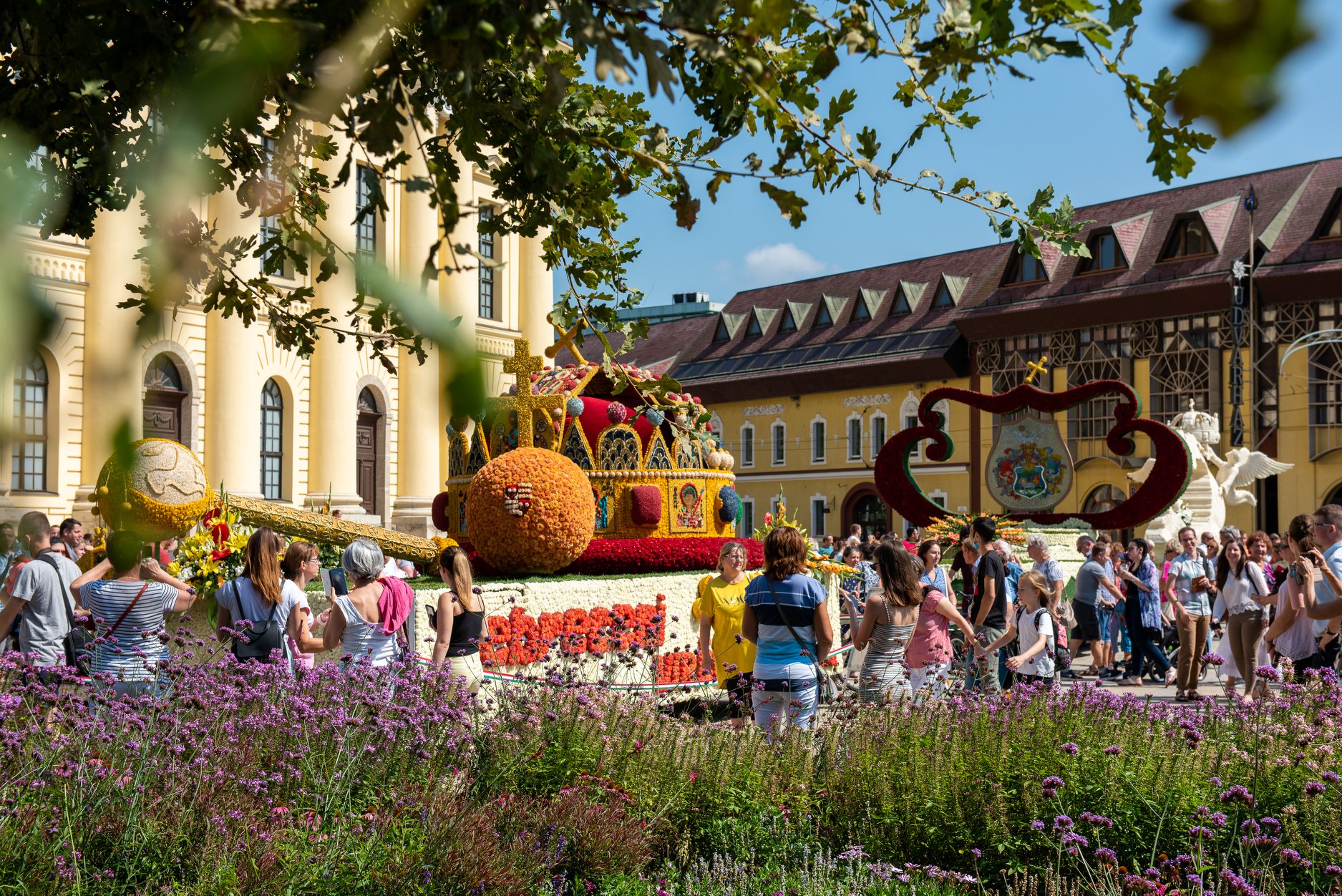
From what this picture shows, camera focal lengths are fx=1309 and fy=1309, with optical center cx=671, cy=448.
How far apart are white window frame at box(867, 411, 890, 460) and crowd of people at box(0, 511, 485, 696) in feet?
130

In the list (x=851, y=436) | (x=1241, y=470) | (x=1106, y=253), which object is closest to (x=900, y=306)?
(x=851, y=436)

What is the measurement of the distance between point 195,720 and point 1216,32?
5.22 metres

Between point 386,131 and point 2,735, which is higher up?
point 386,131

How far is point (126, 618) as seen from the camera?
22.7 feet

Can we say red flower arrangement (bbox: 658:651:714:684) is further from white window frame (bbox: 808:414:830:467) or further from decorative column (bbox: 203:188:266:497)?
white window frame (bbox: 808:414:830:467)

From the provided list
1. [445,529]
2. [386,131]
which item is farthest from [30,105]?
[445,529]

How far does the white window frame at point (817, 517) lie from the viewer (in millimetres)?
48728

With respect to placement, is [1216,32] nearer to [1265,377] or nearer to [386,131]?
[386,131]

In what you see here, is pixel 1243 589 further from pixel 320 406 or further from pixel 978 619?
pixel 320 406

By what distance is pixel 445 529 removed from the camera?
1584cm

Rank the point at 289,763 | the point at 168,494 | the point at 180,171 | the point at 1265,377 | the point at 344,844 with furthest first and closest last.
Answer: the point at 1265,377
the point at 168,494
the point at 289,763
the point at 344,844
the point at 180,171

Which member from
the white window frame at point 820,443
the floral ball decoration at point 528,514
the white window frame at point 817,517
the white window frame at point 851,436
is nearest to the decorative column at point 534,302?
the white window frame at point 851,436

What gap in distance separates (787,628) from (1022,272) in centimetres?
3838

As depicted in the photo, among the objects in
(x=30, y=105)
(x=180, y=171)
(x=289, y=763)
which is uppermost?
(x=30, y=105)
